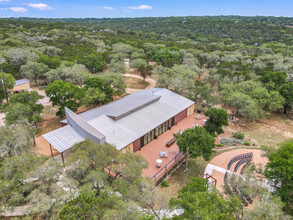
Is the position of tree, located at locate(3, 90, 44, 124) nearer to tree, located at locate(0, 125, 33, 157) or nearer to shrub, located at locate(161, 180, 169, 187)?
tree, located at locate(0, 125, 33, 157)

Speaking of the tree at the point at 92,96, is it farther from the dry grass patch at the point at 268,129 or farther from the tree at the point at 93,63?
the dry grass patch at the point at 268,129

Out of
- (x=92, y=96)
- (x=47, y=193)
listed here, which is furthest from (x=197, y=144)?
(x=92, y=96)

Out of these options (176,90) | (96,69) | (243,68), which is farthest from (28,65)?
(243,68)

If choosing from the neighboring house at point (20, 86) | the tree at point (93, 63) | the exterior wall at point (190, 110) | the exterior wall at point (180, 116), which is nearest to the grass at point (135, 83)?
the tree at point (93, 63)

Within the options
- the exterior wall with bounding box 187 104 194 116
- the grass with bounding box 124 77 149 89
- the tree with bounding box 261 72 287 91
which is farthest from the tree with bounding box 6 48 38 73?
the tree with bounding box 261 72 287 91

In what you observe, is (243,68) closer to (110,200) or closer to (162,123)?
(162,123)

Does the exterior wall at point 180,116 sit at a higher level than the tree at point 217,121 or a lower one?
lower
